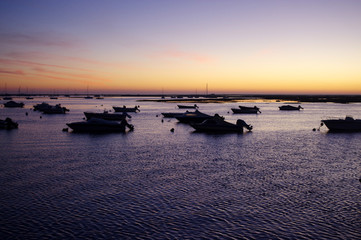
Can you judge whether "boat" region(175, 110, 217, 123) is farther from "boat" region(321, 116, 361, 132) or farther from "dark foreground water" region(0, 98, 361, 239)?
"dark foreground water" region(0, 98, 361, 239)

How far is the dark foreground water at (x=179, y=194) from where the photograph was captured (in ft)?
37.1

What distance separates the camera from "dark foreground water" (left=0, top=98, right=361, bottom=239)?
37.1 ft

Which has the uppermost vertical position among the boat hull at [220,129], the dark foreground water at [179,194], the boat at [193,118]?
the boat at [193,118]

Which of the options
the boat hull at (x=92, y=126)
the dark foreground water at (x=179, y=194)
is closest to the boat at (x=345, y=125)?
the dark foreground water at (x=179, y=194)

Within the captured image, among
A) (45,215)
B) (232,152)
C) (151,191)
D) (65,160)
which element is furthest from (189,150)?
(45,215)

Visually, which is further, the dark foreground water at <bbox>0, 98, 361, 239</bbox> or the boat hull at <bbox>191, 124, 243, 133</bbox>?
the boat hull at <bbox>191, 124, 243, 133</bbox>

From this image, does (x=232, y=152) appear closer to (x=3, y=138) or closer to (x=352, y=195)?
(x=352, y=195)

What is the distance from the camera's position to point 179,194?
50.2ft

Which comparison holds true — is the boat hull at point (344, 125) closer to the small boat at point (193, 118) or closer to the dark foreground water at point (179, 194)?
the dark foreground water at point (179, 194)

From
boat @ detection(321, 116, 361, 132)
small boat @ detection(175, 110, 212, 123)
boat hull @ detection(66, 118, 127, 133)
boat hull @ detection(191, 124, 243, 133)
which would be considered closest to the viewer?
boat hull @ detection(66, 118, 127, 133)

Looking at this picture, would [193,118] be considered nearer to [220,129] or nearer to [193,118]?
[193,118]

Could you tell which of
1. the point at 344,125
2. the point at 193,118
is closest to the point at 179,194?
the point at 344,125

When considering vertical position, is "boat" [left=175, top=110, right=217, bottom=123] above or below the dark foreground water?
above

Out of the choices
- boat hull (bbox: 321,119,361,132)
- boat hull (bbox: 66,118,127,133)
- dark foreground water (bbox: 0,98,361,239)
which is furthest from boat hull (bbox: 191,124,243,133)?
dark foreground water (bbox: 0,98,361,239)
